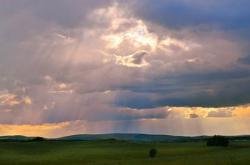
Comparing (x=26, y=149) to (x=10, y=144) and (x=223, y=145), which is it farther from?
(x=223, y=145)

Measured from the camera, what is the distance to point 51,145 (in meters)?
167

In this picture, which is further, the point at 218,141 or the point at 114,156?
the point at 218,141

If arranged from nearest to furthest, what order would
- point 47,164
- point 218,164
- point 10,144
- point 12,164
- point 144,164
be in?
point 218,164, point 144,164, point 47,164, point 12,164, point 10,144

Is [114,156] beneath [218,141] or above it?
beneath

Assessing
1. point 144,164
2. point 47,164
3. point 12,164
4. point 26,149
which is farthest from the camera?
point 26,149

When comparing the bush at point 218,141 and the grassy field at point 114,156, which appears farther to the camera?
the bush at point 218,141

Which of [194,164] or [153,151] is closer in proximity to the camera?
[194,164]

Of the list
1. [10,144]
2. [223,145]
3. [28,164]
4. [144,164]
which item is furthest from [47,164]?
[223,145]

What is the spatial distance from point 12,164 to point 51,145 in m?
68.4

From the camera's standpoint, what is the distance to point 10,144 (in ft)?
531

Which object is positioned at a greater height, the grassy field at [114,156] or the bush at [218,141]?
the bush at [218,141]

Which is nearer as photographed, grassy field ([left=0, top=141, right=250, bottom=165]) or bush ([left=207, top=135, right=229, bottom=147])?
grassy field ([left=0, top=141, right=250, bottom=165])

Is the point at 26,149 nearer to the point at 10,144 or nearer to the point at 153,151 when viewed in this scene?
the point at 10,144

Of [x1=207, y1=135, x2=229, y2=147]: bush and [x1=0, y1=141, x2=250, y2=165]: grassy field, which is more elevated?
[x1=207, y1=135, x2=229, y2=147]: bush
